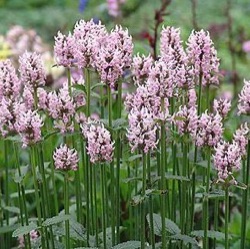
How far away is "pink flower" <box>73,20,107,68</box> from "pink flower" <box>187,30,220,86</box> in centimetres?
25

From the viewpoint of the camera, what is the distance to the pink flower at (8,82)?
6.94 ft

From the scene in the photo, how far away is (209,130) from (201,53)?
0.80 ft

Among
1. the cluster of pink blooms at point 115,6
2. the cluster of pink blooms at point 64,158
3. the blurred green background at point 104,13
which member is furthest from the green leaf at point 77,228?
the blurred green background at point 104,13

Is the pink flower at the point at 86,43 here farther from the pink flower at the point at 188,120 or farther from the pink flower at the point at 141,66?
the pink flower at the point at 188,120

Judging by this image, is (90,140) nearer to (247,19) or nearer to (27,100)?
(27,100)

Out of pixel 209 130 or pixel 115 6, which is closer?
pixel 209 130

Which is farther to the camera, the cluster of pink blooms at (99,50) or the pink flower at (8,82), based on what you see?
the pink flower at (8,82)

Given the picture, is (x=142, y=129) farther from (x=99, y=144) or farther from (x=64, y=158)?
(x=64, y=158)

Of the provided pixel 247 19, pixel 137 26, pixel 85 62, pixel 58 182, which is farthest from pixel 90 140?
pixel 247 19

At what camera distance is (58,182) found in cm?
331

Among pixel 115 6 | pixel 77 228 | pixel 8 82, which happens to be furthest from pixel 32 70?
pixel 115 6

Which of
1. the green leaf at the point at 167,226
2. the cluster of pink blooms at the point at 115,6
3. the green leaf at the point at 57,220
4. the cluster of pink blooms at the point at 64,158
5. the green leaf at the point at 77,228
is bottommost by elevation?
the green leaf at the point at 77,228

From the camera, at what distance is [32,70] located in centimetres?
207

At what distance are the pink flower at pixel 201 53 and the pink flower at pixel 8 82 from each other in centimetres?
49
